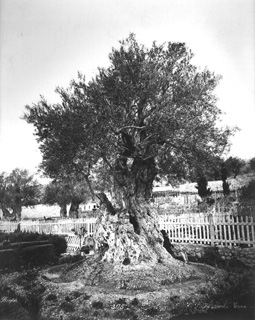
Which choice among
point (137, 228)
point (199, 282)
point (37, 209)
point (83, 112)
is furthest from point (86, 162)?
point (37, 209)

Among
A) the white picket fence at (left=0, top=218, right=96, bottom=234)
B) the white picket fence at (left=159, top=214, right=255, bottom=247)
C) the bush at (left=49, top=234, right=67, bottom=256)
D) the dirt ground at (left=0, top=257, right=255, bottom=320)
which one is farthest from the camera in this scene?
the white picket fence at (left=0, top=218, right=96, bottom=234)

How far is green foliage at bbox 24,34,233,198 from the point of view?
367 inches

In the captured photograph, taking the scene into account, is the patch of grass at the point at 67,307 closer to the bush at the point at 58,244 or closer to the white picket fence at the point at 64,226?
the bush at the point at 58,244

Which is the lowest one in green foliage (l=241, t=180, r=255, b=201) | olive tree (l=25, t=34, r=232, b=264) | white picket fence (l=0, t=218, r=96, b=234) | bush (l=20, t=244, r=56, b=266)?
bush (l=20, t=244, r=56, b=266)

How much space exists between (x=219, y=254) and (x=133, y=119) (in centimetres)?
654

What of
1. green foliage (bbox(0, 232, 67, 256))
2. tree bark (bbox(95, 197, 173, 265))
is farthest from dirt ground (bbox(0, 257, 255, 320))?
green foliage (bbox(0, 232, 67, 256))

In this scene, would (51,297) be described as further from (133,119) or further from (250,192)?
(250,192)

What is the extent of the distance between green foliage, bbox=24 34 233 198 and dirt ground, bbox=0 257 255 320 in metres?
3.02

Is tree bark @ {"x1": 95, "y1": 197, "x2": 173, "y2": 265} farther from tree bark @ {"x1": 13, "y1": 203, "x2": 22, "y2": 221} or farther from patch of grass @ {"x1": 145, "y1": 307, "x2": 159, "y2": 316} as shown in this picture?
tree bark @ {"x1": 13, "y1": 203, "x2": 22, "y2": 221}

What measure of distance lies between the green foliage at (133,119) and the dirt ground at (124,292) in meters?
3.02

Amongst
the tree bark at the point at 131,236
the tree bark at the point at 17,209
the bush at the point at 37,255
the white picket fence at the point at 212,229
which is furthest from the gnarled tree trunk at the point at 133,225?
the tree bark at the point at 17,209

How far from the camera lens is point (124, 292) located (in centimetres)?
726

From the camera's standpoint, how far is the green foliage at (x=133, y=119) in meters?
9.31

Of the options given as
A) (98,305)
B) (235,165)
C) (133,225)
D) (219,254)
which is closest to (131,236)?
(133,225)
